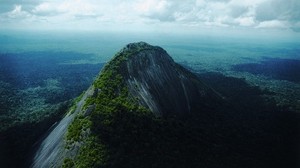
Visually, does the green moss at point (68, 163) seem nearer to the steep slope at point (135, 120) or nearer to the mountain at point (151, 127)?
the steep slope at point (135, 120)

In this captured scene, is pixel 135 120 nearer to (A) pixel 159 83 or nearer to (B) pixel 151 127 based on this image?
(B) pixel 151 127

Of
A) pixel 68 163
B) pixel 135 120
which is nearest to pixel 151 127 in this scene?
pixel 135 120

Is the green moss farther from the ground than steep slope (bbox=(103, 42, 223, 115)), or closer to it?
closer to it

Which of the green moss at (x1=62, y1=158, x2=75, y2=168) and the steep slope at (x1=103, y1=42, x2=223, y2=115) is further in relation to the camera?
the steep slope at (x1=103, y1=42, x2=223, y2=115)

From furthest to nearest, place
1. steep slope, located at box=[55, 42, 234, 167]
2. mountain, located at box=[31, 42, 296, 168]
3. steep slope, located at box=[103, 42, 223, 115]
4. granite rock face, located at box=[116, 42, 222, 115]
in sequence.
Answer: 1. granite rock face, located at box=[116, 42, 222, 115]
2. steep slope, located at box=[103, 42, 223, 115]
3. mountain, located at box=[31, 42, 296, 168]
4. steep slope, located at box=[55, 42, 234, 167]

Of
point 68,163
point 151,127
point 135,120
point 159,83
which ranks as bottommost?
point 68,163

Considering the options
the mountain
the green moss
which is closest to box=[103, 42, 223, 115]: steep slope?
the mountain

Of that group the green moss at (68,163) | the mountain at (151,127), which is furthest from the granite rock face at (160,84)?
the green moss at (68,163)

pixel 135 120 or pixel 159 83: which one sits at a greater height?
pixel 159 83

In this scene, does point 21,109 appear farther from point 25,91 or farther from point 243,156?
point 243,156

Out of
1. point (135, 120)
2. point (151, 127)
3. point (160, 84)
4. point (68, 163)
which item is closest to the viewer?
point (68, 163)

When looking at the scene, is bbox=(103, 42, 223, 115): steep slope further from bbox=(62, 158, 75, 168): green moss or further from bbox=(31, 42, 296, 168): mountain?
bbox=(62, 158, 75, 168): green moss
